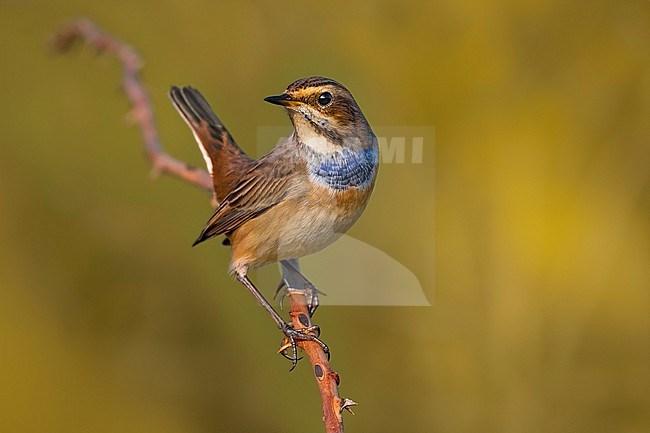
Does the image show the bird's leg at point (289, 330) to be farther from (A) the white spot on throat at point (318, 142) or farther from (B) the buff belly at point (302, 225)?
(A) the white spot on throat at point (318, 142)

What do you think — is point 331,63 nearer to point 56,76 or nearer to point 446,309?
point 446,309

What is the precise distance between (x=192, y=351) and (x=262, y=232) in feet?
2.46

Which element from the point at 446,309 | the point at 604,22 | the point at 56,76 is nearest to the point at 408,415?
the point at 446,309

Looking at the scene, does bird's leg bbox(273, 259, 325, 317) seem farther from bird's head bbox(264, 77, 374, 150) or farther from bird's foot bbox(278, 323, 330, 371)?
bird's head bbox(264, 77, 374, 150)

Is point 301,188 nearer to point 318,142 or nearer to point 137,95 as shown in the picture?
point 318,142

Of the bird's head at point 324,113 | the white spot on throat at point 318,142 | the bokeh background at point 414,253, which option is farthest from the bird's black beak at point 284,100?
the bokeh background at point 414,253

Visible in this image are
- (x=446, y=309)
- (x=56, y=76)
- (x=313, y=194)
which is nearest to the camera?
(x=313, y=194)

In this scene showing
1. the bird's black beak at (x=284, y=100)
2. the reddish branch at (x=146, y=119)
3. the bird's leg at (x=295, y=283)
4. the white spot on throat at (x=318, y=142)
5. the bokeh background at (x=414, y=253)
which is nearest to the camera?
the bird's black beak at (x=284, y=100)

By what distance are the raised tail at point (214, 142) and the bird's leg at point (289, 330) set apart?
9.9 inches

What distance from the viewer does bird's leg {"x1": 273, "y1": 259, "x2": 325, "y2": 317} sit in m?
2.18

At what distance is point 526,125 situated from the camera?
2.42 meters

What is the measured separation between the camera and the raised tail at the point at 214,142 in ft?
7.40

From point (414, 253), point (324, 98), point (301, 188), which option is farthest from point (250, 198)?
point (414, 253)

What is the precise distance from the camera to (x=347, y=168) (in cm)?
185
